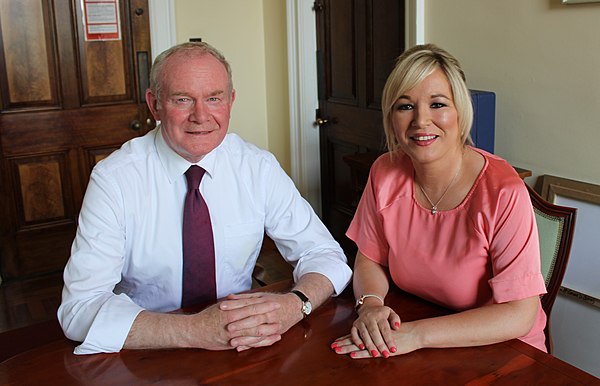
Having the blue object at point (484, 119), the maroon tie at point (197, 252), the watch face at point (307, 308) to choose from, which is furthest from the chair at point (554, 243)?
the maroon tie at point (197, 252)

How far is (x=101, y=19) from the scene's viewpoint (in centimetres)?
381

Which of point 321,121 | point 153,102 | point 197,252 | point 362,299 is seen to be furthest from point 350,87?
point 362,299

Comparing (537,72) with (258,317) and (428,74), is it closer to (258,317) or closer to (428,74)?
(428,74)

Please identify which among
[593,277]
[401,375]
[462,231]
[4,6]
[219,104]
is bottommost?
[593,277]

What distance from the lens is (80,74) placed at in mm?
3836

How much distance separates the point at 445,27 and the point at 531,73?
51 centimetres

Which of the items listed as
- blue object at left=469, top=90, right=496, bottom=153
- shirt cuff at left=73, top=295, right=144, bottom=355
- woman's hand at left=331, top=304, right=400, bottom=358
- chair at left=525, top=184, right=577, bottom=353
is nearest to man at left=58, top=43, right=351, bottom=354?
shirt cuff at left=73, top=295, right=144, bottom=355

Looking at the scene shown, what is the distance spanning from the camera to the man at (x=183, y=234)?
55.7 inches

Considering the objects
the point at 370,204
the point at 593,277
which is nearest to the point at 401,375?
the point at 370,204

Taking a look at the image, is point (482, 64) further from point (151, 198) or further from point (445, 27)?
point (151, 198)

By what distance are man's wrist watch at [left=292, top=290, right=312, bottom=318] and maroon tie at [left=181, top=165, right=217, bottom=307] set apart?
29 centimetres

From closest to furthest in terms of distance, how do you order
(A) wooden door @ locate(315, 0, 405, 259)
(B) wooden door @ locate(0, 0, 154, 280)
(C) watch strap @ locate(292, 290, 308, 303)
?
1. (C) watch strap @ locate(292, 290, 308, 303)
2. (A) wooden door @ locate(315, 0, 405, 259)
3. (B) wooden door @ locate(0, 0, 154, 280)

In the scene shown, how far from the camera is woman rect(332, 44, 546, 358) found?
1413mm

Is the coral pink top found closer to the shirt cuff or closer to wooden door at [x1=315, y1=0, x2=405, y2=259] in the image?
the shirt cuff
